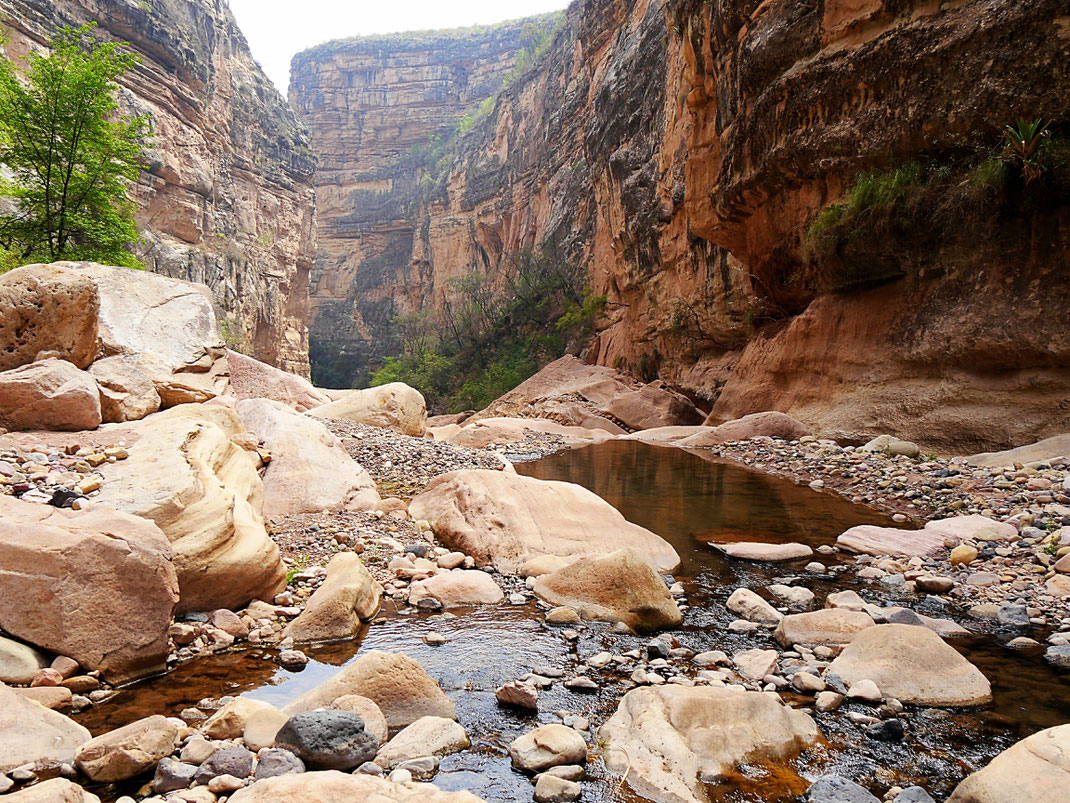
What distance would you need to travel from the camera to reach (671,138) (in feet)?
70.1

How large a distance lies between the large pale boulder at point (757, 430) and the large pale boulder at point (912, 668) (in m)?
9.98

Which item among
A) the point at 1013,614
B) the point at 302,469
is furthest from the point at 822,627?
the point at 302,469

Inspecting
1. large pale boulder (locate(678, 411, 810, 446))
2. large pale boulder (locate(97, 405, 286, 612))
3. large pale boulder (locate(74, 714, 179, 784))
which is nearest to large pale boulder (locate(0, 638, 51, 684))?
large pale boulder (locate(74, 714, 179, 784))

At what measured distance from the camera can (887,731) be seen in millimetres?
2830

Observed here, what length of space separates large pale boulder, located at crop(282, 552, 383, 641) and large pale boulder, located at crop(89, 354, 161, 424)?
10.2ft

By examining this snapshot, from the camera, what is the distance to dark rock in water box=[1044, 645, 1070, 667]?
346cm

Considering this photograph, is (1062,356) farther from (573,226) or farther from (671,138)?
(573,226)

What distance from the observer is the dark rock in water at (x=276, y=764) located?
94.3 inches

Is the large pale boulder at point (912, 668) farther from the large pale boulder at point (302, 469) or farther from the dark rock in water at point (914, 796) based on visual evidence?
the large pale boulder at point (302, 469)

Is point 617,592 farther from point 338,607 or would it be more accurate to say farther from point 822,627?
point 338,607

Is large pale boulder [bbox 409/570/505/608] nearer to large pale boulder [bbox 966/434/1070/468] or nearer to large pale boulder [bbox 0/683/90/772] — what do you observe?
large pale boulder [bbox 0/683/90/772]

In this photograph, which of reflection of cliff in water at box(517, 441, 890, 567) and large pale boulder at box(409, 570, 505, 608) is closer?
large pale boulder at box(409, 570, 505, 608)

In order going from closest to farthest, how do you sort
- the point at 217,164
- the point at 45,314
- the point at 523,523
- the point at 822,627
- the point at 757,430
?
1. the point at 822,627
2. the point at 45,314
3. the point at 523,523
4. the point at 757,430
5. the point at 217,164

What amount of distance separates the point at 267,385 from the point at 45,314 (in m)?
7.89
